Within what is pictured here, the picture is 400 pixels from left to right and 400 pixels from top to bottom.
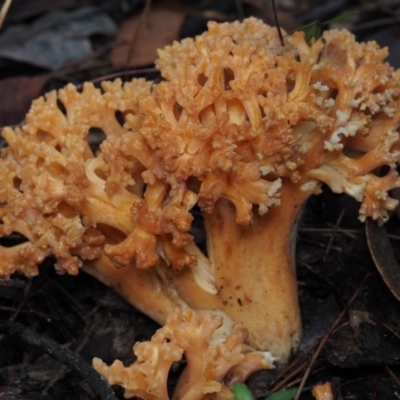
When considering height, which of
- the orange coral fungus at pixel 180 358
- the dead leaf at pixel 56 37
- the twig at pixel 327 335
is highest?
the dead leaf at pixel 56 37

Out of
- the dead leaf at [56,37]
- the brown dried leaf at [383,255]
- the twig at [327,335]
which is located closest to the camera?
the twig at [327,335]

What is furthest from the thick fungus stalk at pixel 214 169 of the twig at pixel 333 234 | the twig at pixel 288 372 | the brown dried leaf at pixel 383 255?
the twig at pixel 333 234

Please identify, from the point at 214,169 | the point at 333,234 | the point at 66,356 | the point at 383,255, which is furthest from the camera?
the point at 333,234

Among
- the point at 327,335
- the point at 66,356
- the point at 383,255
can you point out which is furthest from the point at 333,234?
the point at 66,356

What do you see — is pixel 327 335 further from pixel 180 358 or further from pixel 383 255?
pixel 180 358

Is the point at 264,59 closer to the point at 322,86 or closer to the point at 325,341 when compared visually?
the point at 322,86

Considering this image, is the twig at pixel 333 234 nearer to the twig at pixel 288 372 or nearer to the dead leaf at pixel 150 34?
the twig at pixel 288 372
